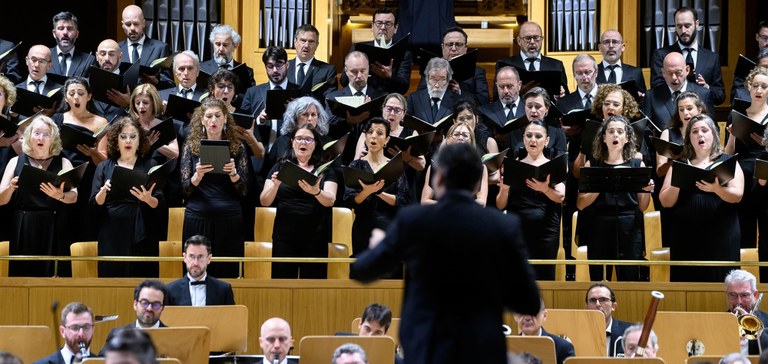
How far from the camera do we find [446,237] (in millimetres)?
3393

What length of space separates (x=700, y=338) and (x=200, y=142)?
2646mm

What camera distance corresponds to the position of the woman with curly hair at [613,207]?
22.2ft

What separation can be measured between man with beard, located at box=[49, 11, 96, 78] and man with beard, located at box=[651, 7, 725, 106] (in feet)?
11.4

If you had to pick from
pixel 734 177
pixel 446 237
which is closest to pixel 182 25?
pixel 734 177

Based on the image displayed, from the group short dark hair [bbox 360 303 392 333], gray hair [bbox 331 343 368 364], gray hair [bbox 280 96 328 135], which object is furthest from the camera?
gray hair [bbox 280 96 328 135]

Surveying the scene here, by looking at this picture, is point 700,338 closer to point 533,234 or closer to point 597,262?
point 597,262

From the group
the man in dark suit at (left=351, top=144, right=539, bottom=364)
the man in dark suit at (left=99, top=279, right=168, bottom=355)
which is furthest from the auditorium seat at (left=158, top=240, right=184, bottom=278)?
the man in dark suit at (left=351, top=144, right=539, bottom=364)

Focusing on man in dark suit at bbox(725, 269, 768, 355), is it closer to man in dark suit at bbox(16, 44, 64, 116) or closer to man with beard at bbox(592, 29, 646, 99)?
man with beard at bbox(592, 29, 646, 99)

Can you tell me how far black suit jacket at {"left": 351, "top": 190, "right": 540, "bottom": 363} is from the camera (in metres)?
3.39

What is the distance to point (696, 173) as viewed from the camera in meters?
6.42

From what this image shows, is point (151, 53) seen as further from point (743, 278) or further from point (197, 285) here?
point (743, 278)

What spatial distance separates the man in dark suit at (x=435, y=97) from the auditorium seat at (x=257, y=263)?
1.19 meters

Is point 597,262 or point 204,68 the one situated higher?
point 204,68

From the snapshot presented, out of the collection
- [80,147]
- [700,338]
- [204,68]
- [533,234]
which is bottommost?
[700,338]
